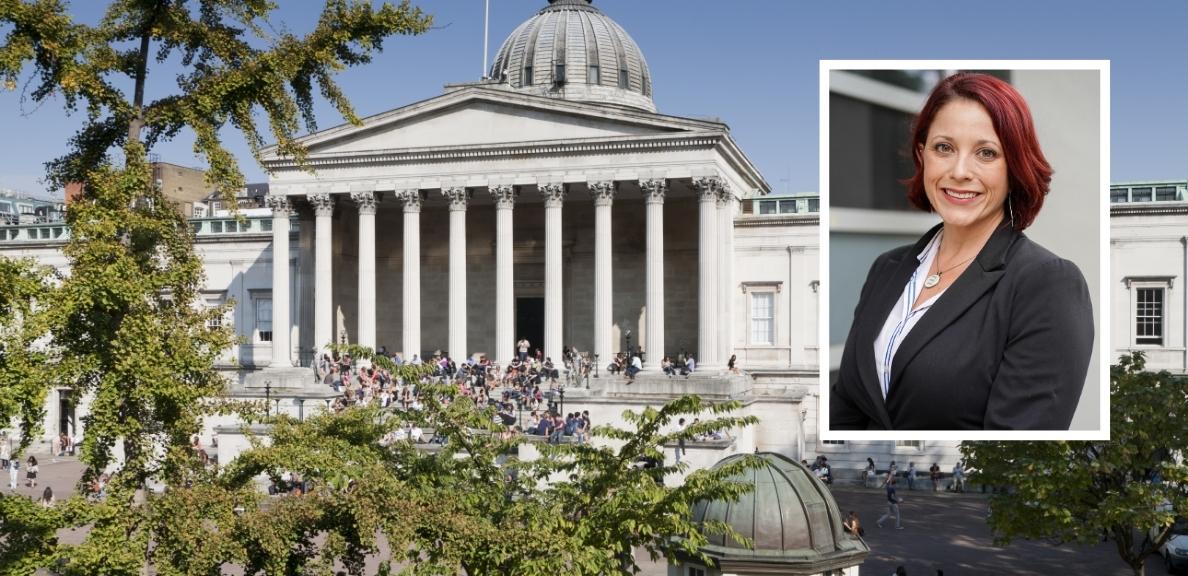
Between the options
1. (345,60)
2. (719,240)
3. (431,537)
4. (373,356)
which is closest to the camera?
(431,537)

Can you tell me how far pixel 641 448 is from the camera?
1501 cm

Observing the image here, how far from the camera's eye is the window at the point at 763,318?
51.0 meters

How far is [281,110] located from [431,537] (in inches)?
269

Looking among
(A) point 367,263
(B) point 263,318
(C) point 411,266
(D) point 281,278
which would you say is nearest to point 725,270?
(C) point 411,266

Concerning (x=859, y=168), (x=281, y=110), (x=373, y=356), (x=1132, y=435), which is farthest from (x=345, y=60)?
(x=1132, y=435)

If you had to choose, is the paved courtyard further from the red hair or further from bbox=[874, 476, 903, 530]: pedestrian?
the red hair

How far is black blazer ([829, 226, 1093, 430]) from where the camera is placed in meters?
9.61

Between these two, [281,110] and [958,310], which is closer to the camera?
[958,310]

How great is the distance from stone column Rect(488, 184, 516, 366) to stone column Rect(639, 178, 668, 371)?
5.83m

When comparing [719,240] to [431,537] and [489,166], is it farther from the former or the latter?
[431,537]

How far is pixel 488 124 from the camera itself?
1866 inches

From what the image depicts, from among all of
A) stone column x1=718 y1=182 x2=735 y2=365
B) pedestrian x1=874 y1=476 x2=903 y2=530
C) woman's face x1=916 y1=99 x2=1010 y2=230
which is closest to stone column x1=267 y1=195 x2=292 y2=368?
stone column x1=718 y1=182 x2=735 y2=365

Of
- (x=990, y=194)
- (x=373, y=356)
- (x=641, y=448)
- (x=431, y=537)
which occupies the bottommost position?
(x=431, y=537)

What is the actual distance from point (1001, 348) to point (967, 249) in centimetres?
95
